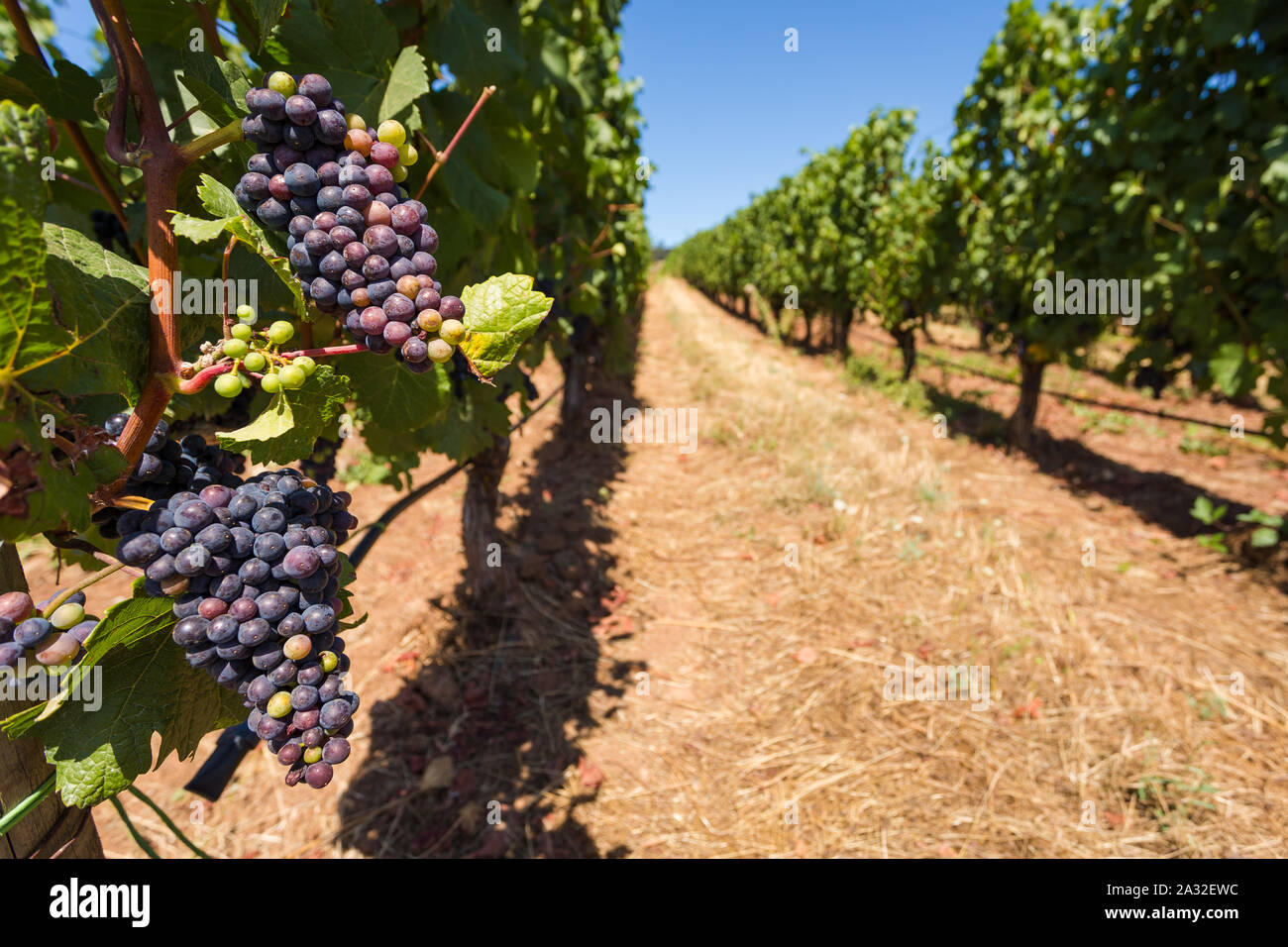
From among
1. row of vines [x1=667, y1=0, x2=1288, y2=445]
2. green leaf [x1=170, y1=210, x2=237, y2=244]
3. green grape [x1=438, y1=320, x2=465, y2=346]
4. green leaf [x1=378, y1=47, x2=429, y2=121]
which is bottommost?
green grape [x1=438, y1=320, x2=465, y2=346]

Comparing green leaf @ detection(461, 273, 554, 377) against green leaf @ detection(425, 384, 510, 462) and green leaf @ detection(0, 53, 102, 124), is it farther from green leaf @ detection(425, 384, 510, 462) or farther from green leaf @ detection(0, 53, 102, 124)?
green leaf @ detection(425, 384, 510, 462)

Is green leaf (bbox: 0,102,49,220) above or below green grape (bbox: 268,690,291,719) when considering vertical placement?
above

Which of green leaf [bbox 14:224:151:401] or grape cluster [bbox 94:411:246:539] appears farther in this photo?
grape cluster [bbox 94:411:246:539]

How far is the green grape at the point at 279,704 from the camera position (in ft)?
2.75

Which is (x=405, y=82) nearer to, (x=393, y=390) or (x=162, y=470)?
(x=393, y=390)

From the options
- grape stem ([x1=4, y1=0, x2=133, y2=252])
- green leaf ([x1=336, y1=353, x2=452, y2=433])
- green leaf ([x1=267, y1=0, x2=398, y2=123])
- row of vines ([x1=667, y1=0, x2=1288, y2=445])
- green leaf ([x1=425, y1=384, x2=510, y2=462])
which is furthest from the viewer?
row of vines ([x1=667, y1=0, x2=1288, y2=445])

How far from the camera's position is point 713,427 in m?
8.79

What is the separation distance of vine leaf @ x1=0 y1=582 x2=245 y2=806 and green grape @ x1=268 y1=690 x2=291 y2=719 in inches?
7.4

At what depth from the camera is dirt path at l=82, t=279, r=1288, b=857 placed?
3.14m

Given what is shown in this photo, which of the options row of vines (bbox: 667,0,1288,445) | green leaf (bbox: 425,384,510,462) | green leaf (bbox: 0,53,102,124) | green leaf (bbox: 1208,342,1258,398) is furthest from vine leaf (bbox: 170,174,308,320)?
green leaf (bbox: 1208,342,1258,398)

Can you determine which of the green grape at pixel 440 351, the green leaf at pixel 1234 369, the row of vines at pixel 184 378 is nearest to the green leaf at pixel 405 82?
the row of vines at pixel 184 378
